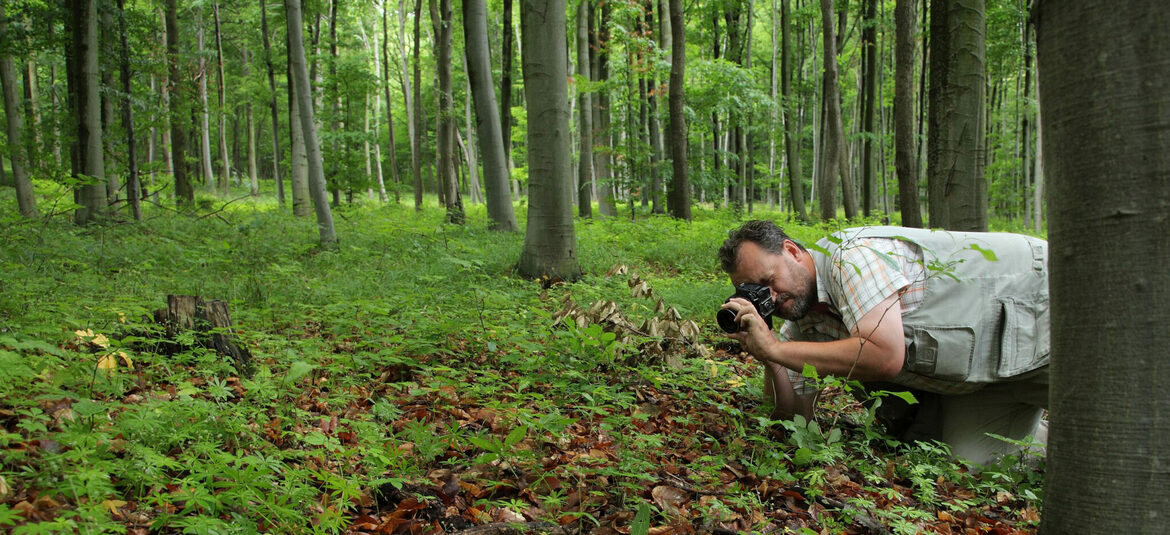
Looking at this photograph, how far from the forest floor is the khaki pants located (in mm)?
198

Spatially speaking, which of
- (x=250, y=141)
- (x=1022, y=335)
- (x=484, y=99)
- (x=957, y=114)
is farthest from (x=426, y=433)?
(x=250, y=141)

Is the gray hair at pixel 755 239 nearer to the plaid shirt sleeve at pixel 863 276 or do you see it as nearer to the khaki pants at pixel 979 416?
the plaid shirt sleeve at pixel 863 276

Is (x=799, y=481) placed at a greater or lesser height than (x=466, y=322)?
lesser

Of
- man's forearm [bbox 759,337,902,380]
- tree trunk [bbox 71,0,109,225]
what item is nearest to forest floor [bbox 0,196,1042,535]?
man's forearm [bbox 759,337,902,380]

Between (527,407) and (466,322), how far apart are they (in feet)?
5.11

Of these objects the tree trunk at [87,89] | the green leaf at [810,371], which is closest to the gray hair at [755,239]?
the green leaf at [810,371]

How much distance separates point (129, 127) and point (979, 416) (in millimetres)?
11884

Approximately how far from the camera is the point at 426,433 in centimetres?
251

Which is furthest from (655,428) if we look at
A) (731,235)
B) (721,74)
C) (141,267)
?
(721,74)

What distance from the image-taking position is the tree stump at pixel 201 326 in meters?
3.32

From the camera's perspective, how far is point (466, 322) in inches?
175

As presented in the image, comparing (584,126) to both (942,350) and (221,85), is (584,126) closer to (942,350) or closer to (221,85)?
(221,85)

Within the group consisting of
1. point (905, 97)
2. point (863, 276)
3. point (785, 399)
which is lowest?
point (785, 399)

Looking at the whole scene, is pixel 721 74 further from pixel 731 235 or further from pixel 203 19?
pixel 203 19
